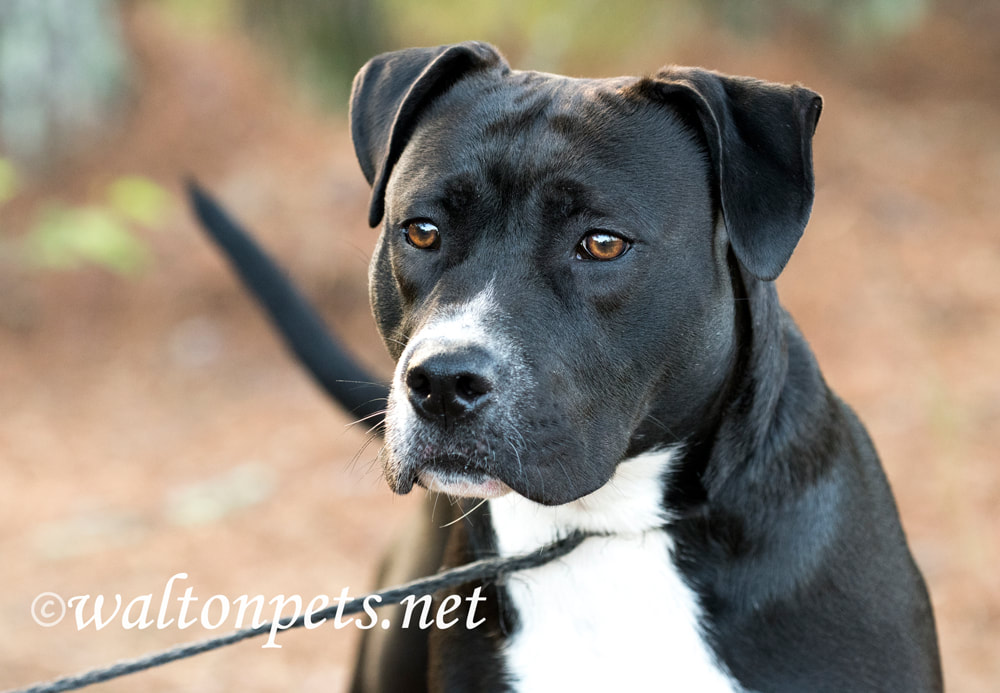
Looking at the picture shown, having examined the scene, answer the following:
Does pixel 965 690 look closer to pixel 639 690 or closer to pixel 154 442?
pixel 639 690

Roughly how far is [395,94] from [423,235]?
1.53ft

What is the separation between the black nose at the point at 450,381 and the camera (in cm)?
207

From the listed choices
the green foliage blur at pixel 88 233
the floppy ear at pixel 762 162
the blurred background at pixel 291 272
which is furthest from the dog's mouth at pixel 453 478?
the green foliage blur at pixel 88 233

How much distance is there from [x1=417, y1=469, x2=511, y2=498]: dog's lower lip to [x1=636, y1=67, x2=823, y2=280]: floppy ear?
68 cm

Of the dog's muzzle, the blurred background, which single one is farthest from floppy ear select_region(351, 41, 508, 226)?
the blurred background

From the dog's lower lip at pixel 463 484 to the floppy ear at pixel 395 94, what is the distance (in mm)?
704

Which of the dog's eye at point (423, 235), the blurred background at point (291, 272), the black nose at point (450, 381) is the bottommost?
the blurred background at point (291, 272)

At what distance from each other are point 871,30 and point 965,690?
20.6 ft

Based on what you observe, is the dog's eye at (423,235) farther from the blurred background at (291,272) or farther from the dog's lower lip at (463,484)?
the blurred background at (291,272)

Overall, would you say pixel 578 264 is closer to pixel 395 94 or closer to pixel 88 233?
pixel 395 94

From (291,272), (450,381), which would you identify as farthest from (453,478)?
(291,272)

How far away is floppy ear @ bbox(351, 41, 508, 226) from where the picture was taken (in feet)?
8.53

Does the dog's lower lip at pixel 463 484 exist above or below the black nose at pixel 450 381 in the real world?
below

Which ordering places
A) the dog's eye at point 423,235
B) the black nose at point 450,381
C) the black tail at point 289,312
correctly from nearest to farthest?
the black nose at point 450,381 → the dog's eye at point 423,235 → the black tail at point 289,312
